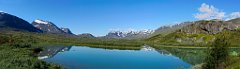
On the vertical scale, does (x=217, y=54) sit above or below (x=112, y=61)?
above

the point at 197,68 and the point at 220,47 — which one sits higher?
the point at 220,47

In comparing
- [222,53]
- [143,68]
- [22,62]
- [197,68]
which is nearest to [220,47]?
[222,53]

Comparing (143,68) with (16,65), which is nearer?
(16,65)

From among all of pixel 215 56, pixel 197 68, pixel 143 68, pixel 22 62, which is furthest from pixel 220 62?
pixel 22 62

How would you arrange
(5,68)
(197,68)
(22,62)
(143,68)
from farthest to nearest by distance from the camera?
(143,68) < (197,68) < (22,62) < (5,68)

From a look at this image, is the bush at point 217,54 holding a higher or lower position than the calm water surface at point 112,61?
higher

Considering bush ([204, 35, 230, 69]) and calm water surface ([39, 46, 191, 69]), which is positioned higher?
bush ([204, 35, 230, 69])

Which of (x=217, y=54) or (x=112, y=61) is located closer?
(x=217, y=54)

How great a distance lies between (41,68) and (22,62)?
3571mm

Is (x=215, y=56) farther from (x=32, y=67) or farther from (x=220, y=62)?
(x=32, y=67)

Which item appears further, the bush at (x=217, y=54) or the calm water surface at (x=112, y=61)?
the calm water surface at (x=112, y=61)

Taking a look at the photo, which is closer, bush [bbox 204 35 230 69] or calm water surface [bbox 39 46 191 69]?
bush [bbox 204 35 230 69]

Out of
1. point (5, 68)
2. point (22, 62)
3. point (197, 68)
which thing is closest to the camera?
point (5, 68)

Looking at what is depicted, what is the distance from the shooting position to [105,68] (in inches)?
2977
